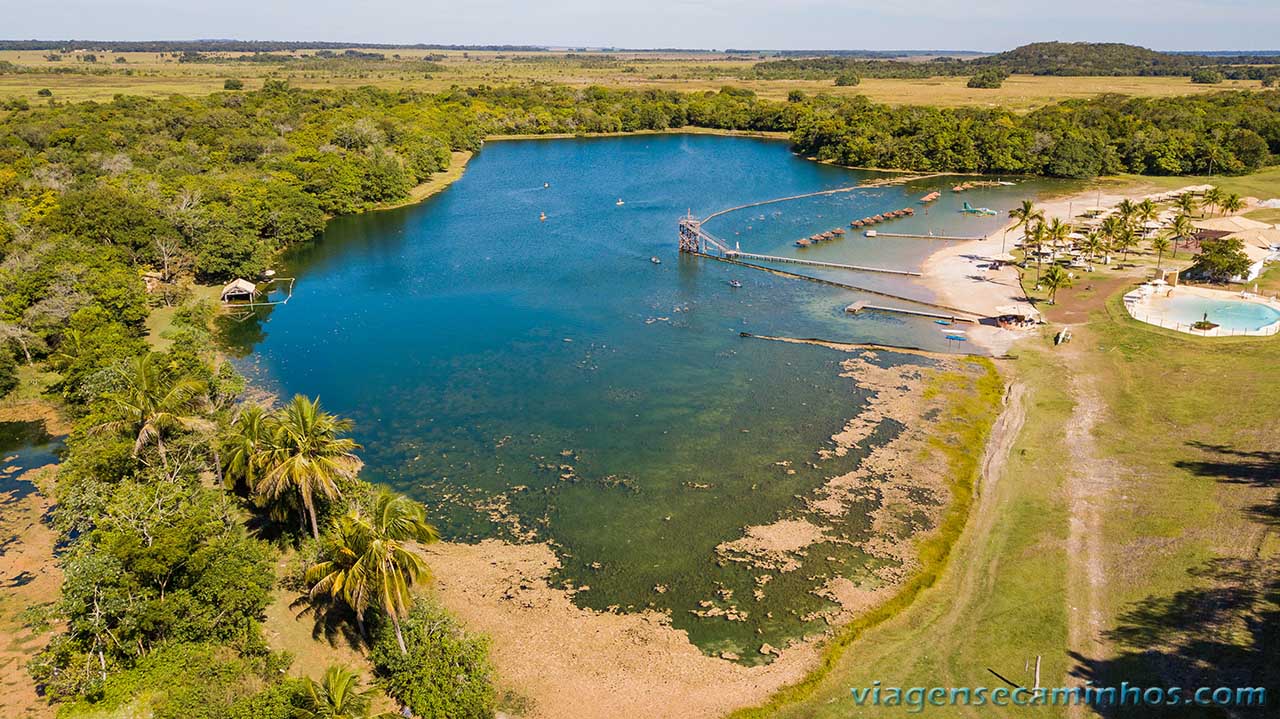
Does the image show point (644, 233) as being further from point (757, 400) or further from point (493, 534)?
point (493, 534)

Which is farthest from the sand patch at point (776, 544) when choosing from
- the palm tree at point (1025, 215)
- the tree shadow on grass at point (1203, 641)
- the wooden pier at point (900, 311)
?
the palm tree at point (1025, 215)

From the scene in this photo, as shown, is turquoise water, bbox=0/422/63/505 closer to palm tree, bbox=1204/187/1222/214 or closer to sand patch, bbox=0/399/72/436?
sand patch, bbox=0/399/72/436

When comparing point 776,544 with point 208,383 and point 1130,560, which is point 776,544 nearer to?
point 1130,560

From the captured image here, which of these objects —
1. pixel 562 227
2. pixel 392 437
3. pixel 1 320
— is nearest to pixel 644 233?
pixel 562 227

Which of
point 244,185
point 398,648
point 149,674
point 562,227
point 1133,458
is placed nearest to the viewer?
point 149,674

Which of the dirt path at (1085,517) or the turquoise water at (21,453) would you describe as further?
the turquoise water at (21,453)

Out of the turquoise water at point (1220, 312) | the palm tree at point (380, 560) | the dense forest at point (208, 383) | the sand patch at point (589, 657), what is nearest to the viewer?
the palm tree at point (380, 560)

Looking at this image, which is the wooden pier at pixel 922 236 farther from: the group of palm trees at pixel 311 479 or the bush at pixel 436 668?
the bush at pixel 436 668
